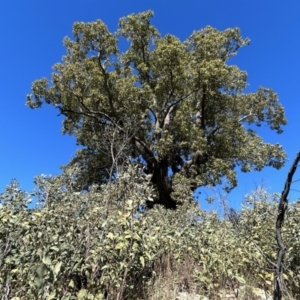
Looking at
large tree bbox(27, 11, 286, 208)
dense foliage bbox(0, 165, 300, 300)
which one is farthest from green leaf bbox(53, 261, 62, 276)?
large tree bbox(27, 11, 286, 208)

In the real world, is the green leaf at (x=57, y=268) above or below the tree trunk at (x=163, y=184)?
below

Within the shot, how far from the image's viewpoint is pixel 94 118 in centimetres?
1586

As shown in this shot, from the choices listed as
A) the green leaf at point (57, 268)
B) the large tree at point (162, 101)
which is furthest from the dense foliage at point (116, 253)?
the large tree at point (162, 101)

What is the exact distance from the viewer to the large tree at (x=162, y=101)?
13781 mm

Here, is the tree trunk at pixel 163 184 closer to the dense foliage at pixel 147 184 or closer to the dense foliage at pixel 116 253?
the dense foliage at pixel 147 184

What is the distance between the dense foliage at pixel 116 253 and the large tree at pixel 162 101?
902 cm

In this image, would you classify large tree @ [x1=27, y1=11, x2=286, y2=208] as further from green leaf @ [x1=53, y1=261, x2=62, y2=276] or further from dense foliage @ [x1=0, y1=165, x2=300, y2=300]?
green leaf @ [x1=53, y1=261, x2=62, y2=276]

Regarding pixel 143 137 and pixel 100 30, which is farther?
pixel 143 137

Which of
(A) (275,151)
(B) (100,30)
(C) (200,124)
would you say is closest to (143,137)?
(C) (200,124)

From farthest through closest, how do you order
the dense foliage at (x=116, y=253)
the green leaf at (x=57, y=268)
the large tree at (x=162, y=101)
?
the large tree at (x=162, y=101)
the dense foliage at (x=116, y=253)
the green leaf at (x=57, y=268)

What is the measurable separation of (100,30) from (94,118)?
13.7 ft

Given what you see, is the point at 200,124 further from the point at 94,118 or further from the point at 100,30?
the point at 100,30

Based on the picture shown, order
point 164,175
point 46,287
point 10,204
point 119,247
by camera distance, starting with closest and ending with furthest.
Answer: point 46,287 → point 119,247 → point 10,204 → point 164,175

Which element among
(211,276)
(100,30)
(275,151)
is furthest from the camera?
(275,151)
